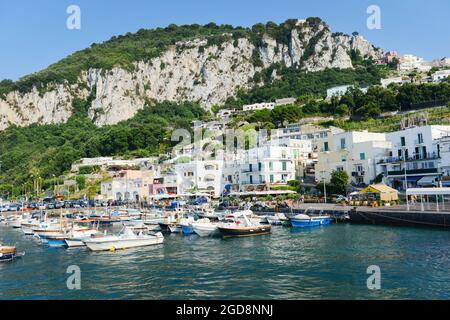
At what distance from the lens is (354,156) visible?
5638 centimetres

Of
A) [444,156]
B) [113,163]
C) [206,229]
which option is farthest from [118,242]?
[113,163]

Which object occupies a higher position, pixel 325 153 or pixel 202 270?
pixel 325 153

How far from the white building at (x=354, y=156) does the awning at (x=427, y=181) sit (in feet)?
22.7

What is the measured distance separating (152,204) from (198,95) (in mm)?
106030

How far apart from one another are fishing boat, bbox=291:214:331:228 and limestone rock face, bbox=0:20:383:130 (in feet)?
412

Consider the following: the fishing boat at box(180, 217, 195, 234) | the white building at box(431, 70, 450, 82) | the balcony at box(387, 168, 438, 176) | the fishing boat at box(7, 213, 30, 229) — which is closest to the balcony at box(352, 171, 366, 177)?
the balcony at box(387, 168, 438, 176)

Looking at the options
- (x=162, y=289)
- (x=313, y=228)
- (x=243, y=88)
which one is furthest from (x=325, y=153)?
(x=243, y=88)

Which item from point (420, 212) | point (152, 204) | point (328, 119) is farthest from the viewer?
point (328, 119)

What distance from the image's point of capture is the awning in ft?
153

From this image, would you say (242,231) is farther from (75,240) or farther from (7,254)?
(7,254)

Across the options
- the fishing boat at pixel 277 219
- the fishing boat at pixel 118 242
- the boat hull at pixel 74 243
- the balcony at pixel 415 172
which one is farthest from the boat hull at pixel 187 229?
the balcony at pixel 415 172

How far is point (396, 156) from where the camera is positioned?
52.3 metres

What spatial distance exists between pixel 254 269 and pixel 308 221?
62.5 feet

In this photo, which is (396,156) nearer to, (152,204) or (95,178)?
(152,204)
